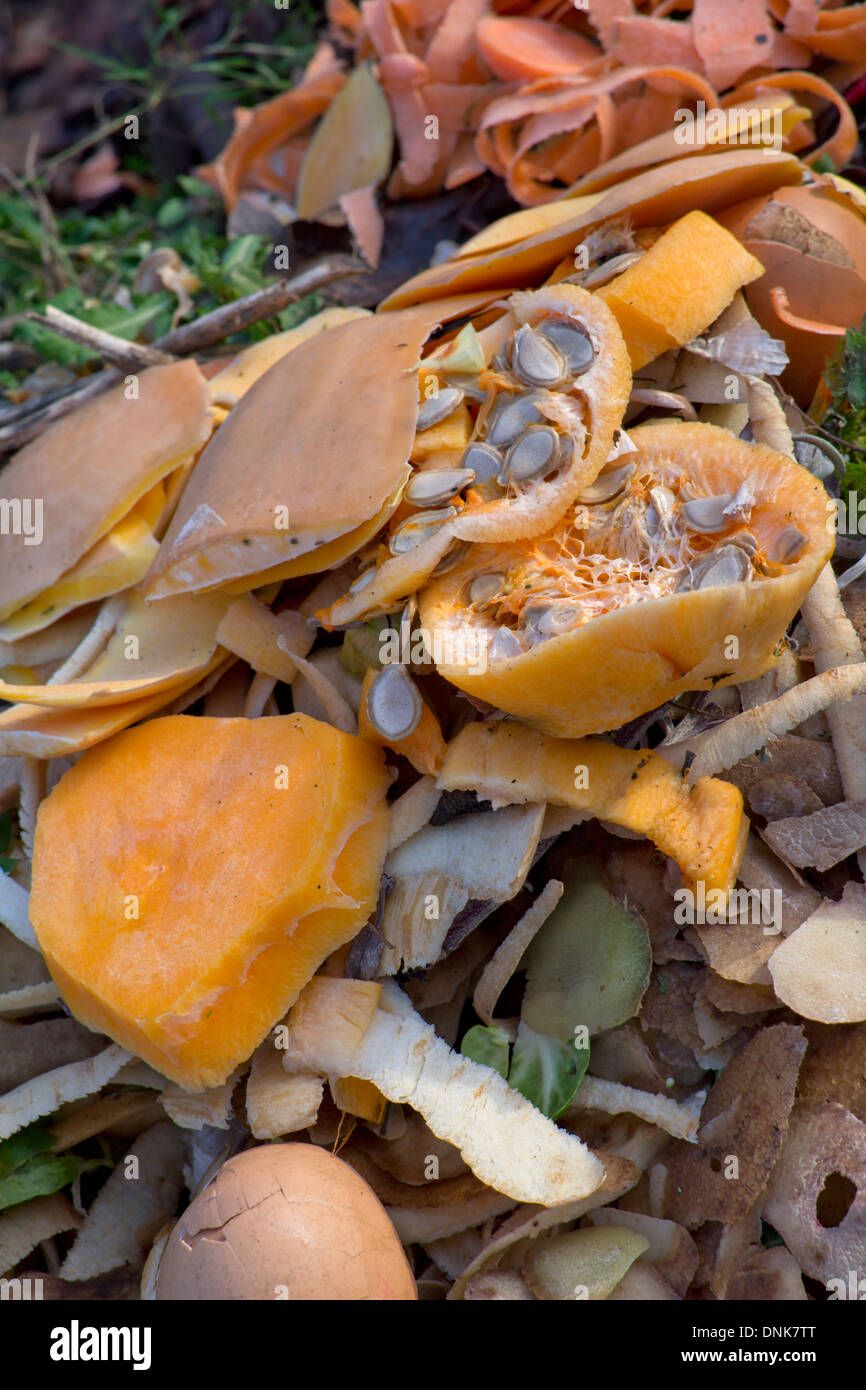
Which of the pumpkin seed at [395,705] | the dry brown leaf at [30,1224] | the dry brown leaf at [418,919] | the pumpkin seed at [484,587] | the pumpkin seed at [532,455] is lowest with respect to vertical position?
the dry brown leaf at [30,1224]

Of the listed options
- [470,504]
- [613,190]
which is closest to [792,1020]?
[470,504]

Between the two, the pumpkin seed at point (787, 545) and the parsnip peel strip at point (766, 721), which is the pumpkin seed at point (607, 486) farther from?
the parsnip peel strip at point (766, 721)

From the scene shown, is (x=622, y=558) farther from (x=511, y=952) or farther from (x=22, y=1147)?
(x=22, y=1147)

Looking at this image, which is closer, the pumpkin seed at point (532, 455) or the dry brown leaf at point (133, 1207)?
the pumpkin seed at point (532, 455)

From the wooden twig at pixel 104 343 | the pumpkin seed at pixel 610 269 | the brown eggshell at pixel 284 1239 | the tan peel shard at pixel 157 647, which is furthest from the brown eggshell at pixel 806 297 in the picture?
the brown eggshell at pixel 284 1239

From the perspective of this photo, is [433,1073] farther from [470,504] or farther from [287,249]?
[287,249]

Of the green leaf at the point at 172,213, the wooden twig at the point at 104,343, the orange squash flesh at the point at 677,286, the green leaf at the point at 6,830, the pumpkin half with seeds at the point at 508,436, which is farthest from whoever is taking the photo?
the green leaf at the point at 172,213

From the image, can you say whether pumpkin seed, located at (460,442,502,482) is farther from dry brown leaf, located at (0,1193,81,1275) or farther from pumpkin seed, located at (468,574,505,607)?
dry brown leaf, located at (0,1193,81,1275)

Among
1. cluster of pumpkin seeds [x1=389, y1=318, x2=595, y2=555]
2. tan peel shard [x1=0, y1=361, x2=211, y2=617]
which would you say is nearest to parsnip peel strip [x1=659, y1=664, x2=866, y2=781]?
cluster of pumpkin seeds [x1=389, y1=318, x2=595, y2=555]
